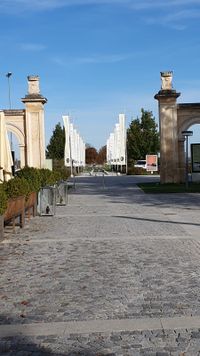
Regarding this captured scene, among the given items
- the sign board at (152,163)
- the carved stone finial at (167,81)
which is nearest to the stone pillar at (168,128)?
the carved stone finial at (167,81)

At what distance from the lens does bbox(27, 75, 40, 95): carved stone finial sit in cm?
3026

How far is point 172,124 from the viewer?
30.8m

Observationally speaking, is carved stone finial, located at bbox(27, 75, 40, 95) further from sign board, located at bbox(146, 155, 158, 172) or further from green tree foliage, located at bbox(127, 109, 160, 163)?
green tree foliage, located at bbox(127, 109, 160, 163)

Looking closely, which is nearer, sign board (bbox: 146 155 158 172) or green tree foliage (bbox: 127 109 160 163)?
sign board (bbox: 146 155 158 172)

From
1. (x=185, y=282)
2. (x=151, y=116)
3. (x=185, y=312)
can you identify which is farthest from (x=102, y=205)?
(x=151, y=116)

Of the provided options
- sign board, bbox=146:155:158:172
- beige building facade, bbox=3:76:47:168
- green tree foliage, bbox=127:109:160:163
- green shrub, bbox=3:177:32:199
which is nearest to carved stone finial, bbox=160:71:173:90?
beige building facade, bbox=3:76:47:168

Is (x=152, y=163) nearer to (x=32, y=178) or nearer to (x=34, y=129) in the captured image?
(x=34, y=129)

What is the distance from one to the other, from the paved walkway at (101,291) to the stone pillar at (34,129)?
17153mm

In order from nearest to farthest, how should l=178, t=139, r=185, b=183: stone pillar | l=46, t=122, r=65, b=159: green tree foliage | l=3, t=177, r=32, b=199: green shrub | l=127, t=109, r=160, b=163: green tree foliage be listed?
l=3, t=177, r=32, b=199: green shrub
l=178, t=139, r=185, b=183: stone pillar
l=127, t=109, r=160, b=163: green tree foliage
l=46, t=122, r=65, b=159: green tree foliage

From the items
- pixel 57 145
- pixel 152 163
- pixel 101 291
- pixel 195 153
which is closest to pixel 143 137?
pixel 152 163

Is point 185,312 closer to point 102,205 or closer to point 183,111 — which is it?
point 102,205

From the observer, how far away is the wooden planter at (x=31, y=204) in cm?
1470

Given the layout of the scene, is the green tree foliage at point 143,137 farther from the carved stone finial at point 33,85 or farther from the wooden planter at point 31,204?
the wooden planter at point 31,204

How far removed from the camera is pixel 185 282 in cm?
704
